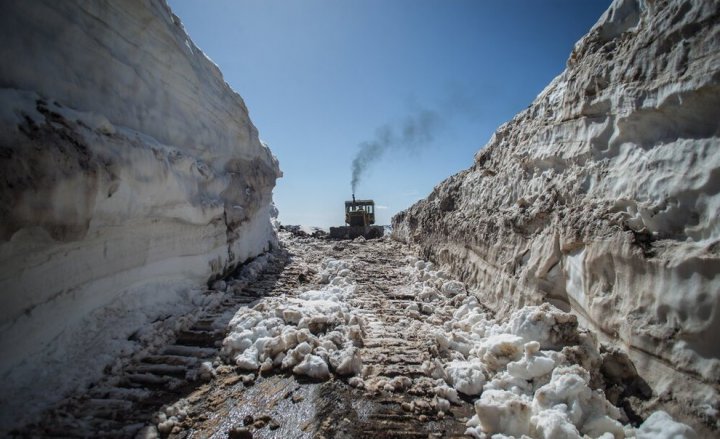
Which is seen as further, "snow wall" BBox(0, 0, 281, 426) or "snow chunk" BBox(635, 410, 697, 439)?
Answer: "snow wall" BBox(0, 0, 281, 426)

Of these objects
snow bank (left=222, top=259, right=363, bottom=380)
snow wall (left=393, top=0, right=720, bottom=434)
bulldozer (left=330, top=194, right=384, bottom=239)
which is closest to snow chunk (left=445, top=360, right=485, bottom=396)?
snow bank (left=222, top=259, right=363, bottom=380)

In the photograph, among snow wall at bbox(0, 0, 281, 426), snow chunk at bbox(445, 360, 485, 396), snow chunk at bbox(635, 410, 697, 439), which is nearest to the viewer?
snow chunk at bbox(635, 410, 697, 439)

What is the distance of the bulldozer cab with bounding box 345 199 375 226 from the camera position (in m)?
25.1

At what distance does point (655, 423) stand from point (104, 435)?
4516 millimetres

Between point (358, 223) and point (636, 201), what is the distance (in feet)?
71.6

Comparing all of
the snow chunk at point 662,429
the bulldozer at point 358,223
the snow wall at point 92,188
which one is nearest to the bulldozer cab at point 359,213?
the bulldozer at point 358,223

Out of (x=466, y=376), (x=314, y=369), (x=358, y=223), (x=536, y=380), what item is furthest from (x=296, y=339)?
(x=358, y=223)

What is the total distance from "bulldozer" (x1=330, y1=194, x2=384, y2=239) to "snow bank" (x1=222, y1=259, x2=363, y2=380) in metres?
17.3

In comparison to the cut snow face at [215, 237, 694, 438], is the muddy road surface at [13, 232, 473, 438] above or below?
below

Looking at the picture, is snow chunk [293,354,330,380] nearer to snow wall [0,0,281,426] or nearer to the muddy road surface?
the muddy road surface

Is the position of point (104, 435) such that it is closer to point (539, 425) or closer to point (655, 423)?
point (539, 425)

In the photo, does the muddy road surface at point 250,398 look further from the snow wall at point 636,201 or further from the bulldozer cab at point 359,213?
the bulldozer cab at point 359,213

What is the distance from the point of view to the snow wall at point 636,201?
2762 mm

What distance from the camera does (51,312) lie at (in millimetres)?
3852
